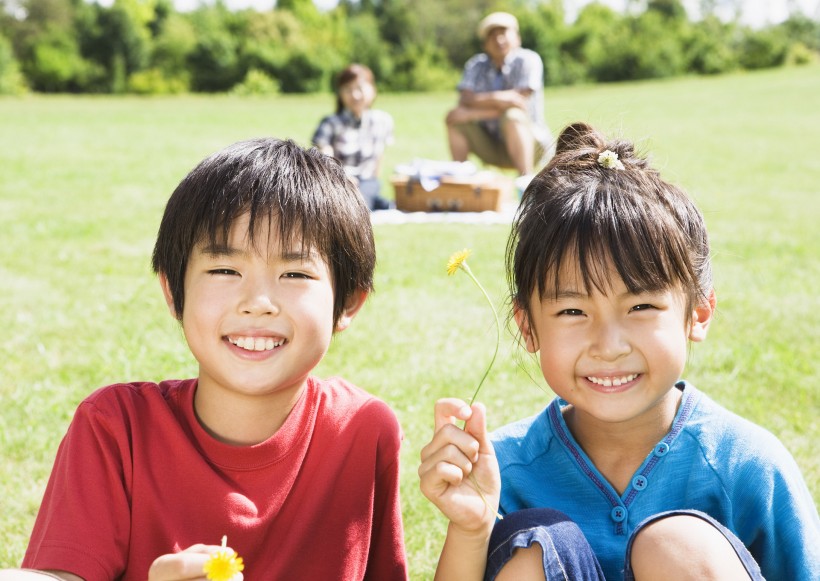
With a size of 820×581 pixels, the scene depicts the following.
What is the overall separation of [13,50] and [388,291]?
36270 mm

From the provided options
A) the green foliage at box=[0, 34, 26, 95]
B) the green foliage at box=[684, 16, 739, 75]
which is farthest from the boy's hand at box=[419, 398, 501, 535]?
the green foliage at box=[684, 16, 739, 75]

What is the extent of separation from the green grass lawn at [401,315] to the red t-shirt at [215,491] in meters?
0.46

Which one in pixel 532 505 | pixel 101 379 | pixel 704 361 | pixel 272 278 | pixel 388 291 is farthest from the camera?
pixel 388 291

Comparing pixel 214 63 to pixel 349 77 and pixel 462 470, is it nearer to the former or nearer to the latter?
pixel 349 77

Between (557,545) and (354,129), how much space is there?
6.18 meters

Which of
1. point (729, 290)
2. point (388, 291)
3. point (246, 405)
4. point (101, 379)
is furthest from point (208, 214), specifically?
point (729, 290)

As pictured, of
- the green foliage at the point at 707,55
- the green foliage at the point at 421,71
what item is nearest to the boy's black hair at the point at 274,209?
the green foliage at the point at 421,71

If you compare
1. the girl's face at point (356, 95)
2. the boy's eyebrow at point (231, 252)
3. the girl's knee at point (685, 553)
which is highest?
the girl's face at point (356, 95)

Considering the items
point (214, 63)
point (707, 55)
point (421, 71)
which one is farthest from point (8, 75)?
point (707, 55)

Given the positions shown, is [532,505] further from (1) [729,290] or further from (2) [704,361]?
(1) [729,290]

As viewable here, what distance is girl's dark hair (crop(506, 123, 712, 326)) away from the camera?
1.90 m

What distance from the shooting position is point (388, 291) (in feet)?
15.5

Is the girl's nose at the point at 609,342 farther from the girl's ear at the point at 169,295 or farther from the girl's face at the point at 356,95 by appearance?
the girl's face at the point at 356,95

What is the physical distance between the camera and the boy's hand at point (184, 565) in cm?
146
